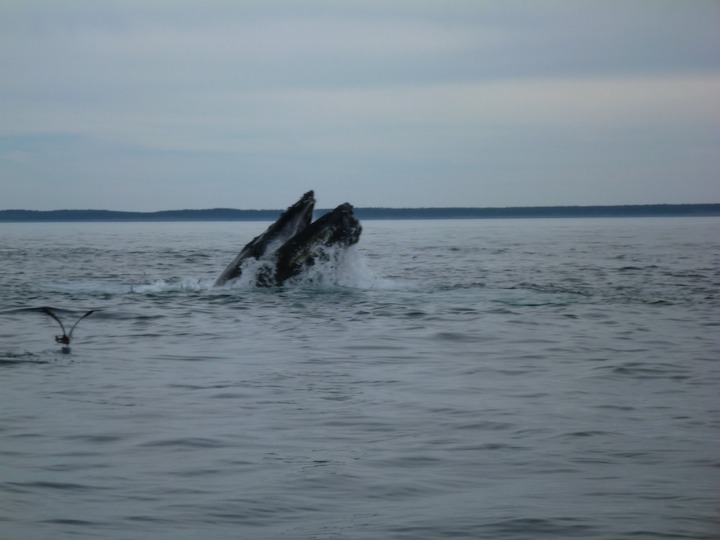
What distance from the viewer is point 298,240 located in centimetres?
1906

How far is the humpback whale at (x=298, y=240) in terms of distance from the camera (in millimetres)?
19047

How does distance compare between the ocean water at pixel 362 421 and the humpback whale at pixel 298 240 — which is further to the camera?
the humpback whale at pixel 298 240

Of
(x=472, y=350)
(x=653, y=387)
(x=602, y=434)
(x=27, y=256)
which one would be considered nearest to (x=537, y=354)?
(x=472, y=350)

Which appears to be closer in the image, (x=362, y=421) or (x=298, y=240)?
(x=362, y=421)

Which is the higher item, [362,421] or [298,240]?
[298,240]

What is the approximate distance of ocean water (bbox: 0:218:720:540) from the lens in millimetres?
6230

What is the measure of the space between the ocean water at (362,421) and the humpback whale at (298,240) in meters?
1.41

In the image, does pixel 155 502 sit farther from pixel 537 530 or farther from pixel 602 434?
pixel 602 434

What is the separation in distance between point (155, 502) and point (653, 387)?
5.50 meters

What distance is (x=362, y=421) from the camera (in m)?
8.65

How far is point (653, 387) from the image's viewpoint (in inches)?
401

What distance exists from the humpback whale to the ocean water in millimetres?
1412

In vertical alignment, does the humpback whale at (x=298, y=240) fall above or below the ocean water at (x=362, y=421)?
above

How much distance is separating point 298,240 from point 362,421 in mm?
10619
